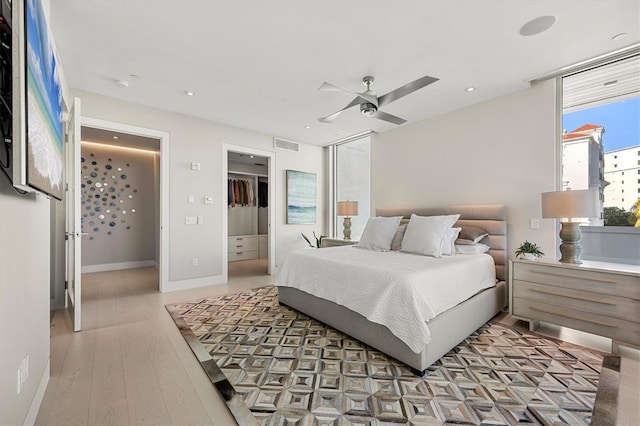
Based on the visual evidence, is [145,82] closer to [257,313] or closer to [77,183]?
[77,183]

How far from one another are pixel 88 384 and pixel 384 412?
1997 mm

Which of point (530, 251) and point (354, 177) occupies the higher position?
point (354, 177)

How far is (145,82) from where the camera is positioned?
3.25 metres

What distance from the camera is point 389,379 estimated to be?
1957 mm

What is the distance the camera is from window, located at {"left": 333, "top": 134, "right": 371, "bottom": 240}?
556cm

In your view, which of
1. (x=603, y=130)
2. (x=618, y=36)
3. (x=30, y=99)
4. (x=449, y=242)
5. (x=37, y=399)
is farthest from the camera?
(x=449, y=242)

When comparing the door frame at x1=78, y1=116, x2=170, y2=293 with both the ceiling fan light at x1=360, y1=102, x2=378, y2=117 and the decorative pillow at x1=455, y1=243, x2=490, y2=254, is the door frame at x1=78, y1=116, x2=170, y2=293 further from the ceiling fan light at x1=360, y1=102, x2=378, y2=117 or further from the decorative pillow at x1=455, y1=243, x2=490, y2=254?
the decorative pillow at x1=455, y1=243, x2=490, y2=254

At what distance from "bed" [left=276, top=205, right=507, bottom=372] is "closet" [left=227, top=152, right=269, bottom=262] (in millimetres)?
3824

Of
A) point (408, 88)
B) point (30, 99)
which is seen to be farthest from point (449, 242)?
point (30, 99)

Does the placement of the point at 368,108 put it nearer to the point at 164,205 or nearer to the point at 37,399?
the point at 164,205

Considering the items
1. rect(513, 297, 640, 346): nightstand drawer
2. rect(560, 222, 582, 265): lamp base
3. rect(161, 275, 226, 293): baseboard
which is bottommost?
rect(161, 275, 226, 293): baseboard

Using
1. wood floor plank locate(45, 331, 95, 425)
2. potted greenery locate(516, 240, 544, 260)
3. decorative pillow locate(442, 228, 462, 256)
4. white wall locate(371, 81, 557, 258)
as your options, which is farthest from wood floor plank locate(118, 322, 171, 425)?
white wall locate(371, 81, 557, 258)

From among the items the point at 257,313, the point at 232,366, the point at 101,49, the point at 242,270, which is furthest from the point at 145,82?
the point at 242,270

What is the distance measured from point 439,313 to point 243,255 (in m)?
5.64
